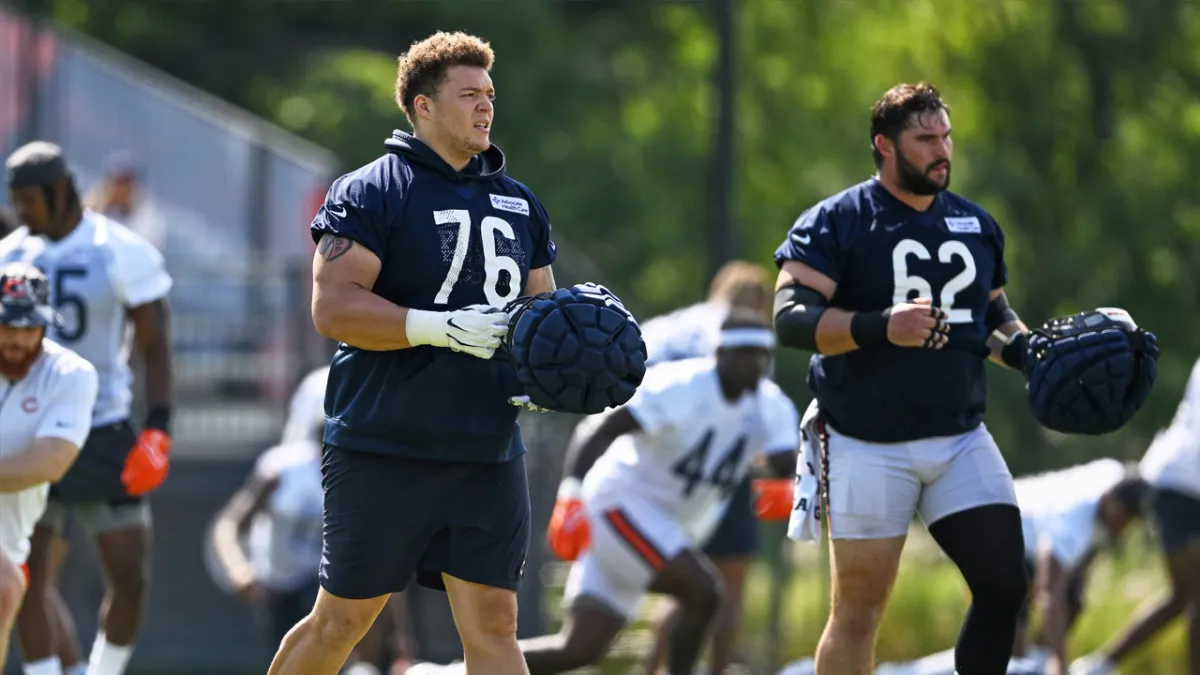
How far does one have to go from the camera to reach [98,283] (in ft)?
25.7

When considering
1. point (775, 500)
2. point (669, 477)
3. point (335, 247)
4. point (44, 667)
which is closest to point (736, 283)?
point (669, 477)

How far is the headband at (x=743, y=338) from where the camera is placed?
30.5 ft

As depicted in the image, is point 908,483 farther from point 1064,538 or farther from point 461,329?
point 1064,538

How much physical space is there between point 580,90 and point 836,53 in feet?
9.16

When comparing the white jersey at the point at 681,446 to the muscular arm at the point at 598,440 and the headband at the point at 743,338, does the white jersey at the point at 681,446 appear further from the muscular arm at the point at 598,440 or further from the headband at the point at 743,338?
the headband at the point at 743,338

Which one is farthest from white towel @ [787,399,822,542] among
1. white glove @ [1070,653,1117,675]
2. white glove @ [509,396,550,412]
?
white glove @ [1070,653,1117,675]

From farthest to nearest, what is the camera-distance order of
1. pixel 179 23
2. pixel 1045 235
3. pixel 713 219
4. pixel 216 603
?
pixel 179 23 → pixel 1045 235 → pixel 216 603 → pixel 713 219

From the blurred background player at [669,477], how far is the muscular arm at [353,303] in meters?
3.15

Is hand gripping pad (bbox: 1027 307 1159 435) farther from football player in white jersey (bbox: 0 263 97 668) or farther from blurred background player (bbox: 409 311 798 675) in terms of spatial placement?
football player in white jersey (bbox: 0 263 97 668)

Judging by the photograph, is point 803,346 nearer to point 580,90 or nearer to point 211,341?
point 211,341

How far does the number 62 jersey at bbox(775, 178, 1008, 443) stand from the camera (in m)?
6.57

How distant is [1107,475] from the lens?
35.8 feet

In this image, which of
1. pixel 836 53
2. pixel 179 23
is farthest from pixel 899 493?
pixel 179 23

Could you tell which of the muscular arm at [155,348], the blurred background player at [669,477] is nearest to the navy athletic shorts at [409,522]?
the muscular arm at [155,348]
